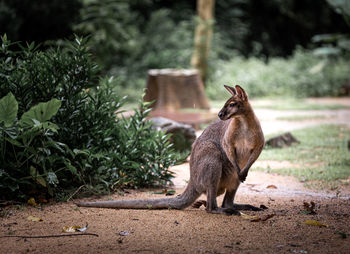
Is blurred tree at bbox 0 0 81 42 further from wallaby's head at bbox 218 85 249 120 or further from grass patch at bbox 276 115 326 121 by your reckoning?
wallaby's head at bbox 218 85 249 120

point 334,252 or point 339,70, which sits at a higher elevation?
point 339,70

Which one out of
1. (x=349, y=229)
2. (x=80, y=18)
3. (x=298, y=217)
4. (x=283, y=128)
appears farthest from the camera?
(x=80, y=18)

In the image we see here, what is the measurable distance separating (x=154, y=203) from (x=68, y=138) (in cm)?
134

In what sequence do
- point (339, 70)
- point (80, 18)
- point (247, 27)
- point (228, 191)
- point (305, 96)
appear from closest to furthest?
1. point (228, 191)
2. point (80, 18)
3. point (305, 96)
4. point (339, 70)
5. point (247, 27)

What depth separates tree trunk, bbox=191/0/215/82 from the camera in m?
16.9

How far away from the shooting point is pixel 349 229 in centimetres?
385

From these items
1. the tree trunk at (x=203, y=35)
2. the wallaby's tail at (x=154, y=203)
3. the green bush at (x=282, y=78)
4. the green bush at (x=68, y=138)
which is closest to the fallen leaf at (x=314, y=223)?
the wallaby's tail at (x=154, y=203)

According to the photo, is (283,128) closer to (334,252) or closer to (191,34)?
(334,252)

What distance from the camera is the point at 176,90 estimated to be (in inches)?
520

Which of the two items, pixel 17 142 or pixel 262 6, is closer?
pixel 17 142

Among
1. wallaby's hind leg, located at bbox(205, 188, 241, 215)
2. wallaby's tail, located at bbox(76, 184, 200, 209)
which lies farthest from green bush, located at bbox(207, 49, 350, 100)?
wallaby's hind leg, located at bbox(205, 188, 241, 215)

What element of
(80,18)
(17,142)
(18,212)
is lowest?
(18,212)

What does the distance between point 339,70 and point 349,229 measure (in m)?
16.2

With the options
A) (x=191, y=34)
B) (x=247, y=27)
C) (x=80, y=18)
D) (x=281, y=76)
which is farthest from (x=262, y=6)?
(x=80, y=18)
